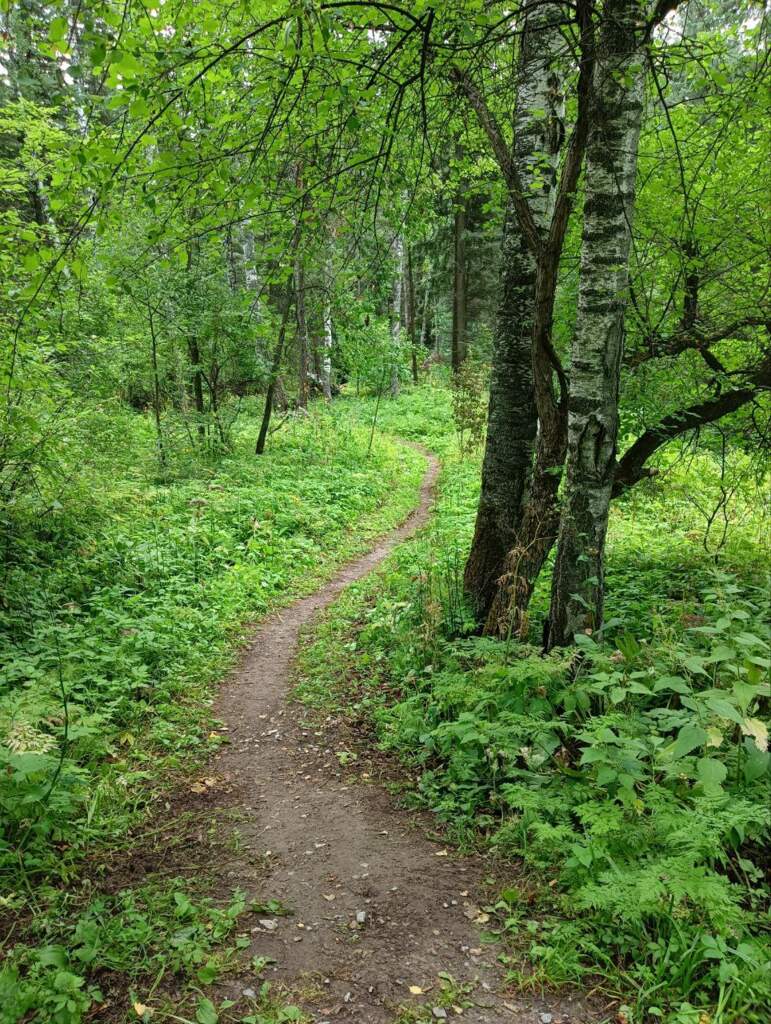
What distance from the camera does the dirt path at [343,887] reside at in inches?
111

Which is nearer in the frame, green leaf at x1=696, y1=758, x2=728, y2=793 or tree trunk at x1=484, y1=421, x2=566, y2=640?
green leaf at x1=696, y1=758, x2=728, y2=793

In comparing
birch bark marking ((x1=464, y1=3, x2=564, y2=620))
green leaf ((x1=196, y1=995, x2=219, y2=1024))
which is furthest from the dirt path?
birch bark marking ((x1=464, y1=3, x2=564, y2=620))

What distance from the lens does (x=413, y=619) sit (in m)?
6.75

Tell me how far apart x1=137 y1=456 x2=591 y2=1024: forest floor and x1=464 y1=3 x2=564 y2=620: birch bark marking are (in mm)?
2341

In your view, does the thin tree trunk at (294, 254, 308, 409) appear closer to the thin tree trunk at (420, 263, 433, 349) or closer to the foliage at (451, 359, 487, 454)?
the foliage at (451, 359, 487, 454)

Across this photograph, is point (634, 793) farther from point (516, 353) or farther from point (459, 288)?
point (459, 288)

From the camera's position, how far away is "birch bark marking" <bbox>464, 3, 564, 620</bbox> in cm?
538

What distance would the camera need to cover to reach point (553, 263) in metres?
4.79

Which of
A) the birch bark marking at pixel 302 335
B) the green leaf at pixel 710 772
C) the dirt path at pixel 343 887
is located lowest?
Result: the dirt path at pixel 343 887

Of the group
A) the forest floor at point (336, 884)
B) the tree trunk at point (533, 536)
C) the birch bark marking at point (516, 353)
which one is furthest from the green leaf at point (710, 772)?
the birch bark marking at point (516, 353)

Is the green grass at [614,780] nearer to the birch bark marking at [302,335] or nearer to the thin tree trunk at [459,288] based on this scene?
the birch bark marking at [302,335]

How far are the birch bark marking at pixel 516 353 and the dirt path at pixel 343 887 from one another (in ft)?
7.84

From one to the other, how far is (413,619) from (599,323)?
12.5ft

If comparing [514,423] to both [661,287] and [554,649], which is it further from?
[554,649]
